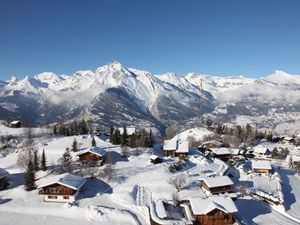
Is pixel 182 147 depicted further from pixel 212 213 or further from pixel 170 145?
pixel 212 213

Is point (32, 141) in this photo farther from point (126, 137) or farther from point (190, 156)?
point (190, 156)

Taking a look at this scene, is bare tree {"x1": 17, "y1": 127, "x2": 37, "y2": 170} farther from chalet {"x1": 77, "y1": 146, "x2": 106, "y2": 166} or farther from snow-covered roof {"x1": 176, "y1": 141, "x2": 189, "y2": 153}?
snow-covered roof {"x1": 176, "y1": 141, "x2": 189, "y2": 153}

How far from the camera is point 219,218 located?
199ft

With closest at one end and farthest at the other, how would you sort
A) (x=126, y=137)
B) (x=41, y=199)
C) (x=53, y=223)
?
(x=53, y=223), (x=41, y=199), (x=126, y=137)

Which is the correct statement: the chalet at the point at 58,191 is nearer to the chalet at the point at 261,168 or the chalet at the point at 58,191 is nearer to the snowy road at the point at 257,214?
the snowy road at the point at 257,214

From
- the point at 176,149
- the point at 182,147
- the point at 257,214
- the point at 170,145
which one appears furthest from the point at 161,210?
the point at 170,145

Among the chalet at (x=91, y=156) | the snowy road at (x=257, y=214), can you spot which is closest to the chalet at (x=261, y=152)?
the snowy road at (x=257, y=214)

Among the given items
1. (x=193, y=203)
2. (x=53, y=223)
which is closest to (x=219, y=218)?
(x=193, y=203)

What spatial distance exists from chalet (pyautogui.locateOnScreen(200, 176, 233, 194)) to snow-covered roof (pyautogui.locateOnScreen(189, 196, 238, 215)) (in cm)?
861

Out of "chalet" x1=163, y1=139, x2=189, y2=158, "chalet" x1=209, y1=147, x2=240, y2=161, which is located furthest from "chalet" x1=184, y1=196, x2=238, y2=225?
"chalet" x1=209, y1=147, x2=240, y2=161

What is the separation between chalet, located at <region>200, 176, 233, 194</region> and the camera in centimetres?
7244

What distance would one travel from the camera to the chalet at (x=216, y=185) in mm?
72438

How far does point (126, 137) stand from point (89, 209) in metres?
48.2

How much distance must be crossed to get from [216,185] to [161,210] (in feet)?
54.2
